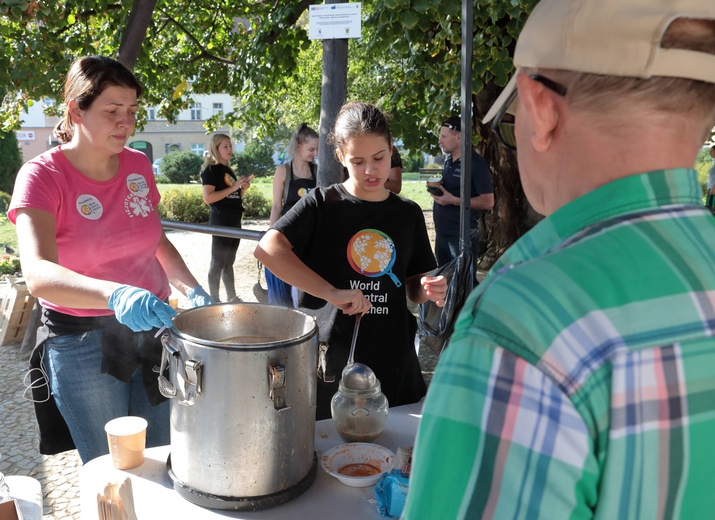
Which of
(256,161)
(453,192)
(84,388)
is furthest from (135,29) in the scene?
(256,161)

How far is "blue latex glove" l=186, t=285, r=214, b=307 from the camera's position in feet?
6.93

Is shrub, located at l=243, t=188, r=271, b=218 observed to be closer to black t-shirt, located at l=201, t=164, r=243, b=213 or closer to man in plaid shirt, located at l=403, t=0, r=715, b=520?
black t-shirt, located at l=201, t=164, r=243, b=213

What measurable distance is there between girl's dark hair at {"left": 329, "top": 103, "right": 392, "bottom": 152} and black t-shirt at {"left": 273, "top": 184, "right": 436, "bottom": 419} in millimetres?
213

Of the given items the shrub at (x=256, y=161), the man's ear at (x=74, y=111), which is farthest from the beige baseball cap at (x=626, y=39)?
the shrub at (x=256, y=161)

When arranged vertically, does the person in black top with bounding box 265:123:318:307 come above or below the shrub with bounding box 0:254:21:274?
above

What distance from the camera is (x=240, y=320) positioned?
1727mm

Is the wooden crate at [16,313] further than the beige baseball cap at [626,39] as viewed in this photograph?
Yes

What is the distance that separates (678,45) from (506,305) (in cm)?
33

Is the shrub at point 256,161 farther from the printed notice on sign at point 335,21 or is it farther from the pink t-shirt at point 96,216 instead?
the pink t-shirt at point 96,216

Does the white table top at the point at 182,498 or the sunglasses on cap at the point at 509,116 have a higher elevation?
the sunglasses on cap at the point at 509,116

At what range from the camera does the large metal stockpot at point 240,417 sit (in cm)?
133

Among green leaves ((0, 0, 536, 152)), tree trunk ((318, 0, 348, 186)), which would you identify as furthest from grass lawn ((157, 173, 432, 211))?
tree trunk ((318, 0, 348, 186))

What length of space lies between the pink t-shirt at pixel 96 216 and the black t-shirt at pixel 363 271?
1.66 ft

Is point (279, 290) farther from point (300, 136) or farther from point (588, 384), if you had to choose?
point (588, 384)
